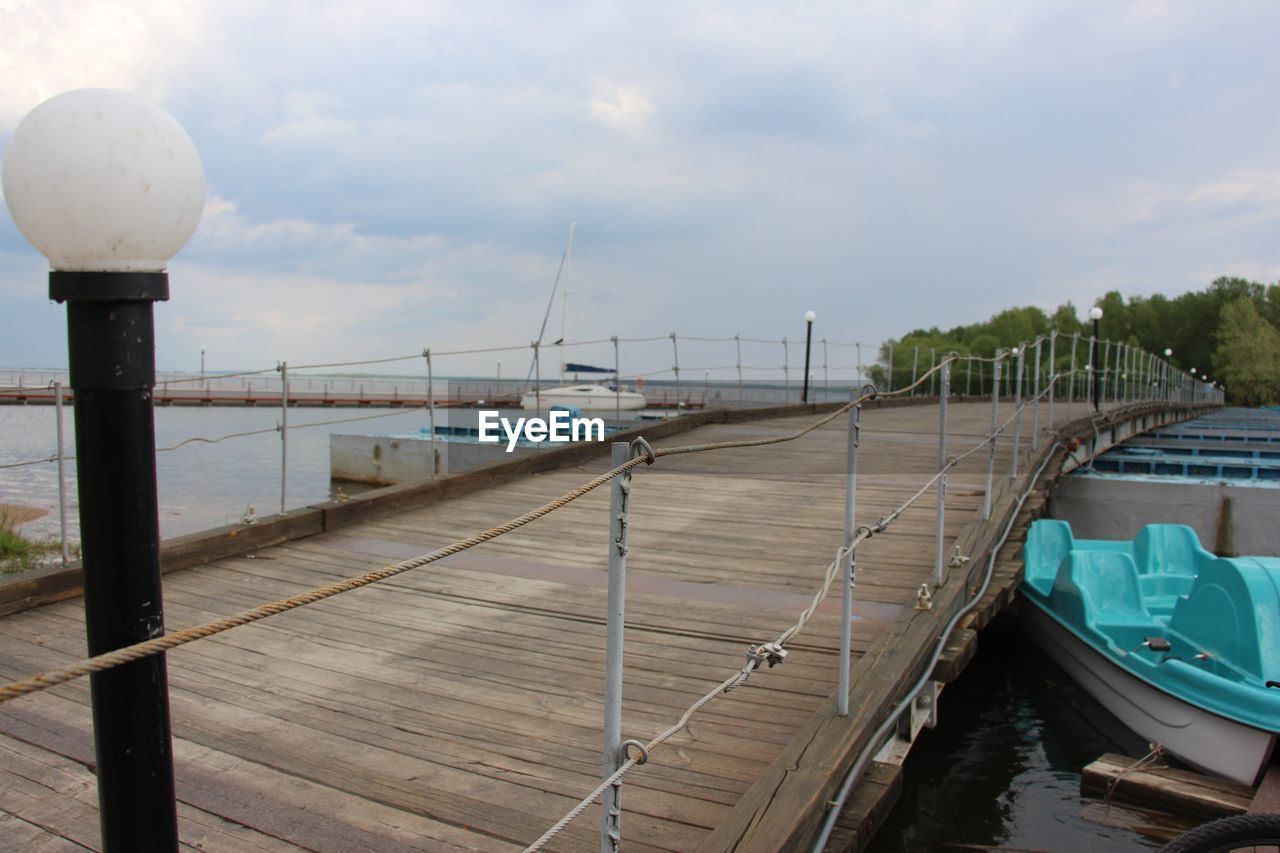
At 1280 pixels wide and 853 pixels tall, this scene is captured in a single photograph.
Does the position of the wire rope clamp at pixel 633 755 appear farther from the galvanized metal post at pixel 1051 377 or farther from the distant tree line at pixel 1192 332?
the distant tree line at pixel 1192 332

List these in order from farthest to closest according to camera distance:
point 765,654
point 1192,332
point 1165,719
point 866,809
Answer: point 1192,332 → point 1165,719 → point 866,809 → point 765,654

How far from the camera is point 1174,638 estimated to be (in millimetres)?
6703

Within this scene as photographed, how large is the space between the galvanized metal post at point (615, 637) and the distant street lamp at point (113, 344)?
84cm

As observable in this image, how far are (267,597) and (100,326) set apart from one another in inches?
152

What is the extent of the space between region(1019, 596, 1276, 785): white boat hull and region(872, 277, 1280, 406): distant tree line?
6568cm

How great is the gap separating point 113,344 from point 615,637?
3.68 feet

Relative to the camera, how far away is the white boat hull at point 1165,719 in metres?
5.26

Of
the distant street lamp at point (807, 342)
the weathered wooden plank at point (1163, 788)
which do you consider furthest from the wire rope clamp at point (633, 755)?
the distant street lamp at point (807, 342)

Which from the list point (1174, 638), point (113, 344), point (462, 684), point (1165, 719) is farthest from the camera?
point (1174, 638)

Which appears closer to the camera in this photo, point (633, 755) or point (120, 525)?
point (120, 525)

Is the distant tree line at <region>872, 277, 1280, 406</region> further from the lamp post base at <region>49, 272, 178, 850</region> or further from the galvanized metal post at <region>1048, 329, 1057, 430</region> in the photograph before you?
the lamp post base at <region>49, 272, 178, 850</region>

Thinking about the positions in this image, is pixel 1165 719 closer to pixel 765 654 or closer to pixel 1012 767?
pixel 1012 767

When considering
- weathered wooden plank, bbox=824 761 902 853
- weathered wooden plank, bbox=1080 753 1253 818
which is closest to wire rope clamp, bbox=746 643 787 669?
weathered wooden plank, bbox=824 761 902 853

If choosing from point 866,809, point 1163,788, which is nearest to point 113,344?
point 866,809
